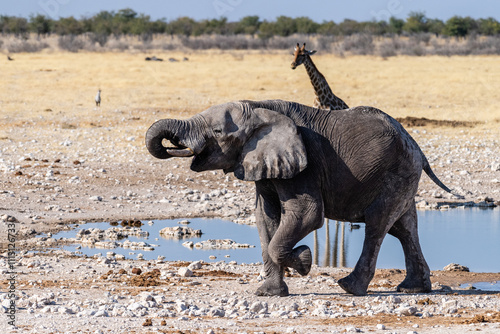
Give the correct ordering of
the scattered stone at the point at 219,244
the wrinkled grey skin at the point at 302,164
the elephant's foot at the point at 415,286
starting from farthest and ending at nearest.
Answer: the scattered stone at the point at 219,244 < the elephant's foot at the point at 415,286 < the wrinkled grey skin at the point at 302,164

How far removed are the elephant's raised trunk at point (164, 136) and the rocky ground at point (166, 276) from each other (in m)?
1.18

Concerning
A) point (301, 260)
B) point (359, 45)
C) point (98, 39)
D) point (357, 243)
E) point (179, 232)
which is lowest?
point (357, 243)

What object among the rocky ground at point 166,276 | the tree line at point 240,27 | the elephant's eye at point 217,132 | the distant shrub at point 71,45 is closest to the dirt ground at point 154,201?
the rocky ground at point 166,276

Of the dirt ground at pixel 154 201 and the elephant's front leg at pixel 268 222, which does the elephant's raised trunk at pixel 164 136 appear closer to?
the elephant's front leg at pixel 268 222

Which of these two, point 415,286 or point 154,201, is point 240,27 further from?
point 415,286

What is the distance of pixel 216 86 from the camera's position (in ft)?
95.5

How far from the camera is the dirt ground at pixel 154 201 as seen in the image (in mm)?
7191

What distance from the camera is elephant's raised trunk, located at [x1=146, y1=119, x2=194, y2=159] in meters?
7.78

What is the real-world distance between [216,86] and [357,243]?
17.5 meters

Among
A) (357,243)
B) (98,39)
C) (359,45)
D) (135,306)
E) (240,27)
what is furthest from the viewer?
(240,27)

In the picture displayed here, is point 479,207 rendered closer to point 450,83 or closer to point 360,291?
point 360,291

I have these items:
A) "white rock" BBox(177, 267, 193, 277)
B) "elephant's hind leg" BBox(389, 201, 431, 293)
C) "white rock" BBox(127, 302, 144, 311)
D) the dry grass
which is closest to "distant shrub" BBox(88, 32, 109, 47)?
the dry grass

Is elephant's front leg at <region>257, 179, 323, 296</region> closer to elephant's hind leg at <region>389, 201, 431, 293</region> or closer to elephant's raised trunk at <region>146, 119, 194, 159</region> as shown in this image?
elephant's raised trunk at <region>146, 119, 194, 159</region>

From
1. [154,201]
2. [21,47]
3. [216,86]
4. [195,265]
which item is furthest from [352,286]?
[21,47]
